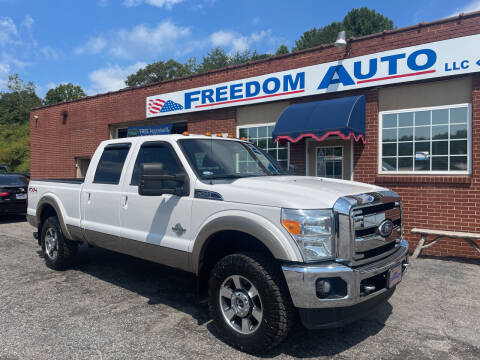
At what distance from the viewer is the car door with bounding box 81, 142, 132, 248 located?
15.3 ft

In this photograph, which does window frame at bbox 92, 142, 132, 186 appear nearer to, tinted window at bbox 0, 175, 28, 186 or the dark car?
the dark car

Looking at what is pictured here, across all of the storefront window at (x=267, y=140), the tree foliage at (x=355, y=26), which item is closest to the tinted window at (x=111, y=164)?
the storefront window at (x=267, y=140)

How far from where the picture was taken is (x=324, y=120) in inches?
306

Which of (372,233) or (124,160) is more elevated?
(124,160)

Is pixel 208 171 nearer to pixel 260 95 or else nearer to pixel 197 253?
pixel 197 253

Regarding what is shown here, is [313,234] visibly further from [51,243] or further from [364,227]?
[51,243]

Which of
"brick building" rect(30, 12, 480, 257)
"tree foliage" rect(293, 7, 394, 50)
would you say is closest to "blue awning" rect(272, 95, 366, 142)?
"brick building" rect(30, 12, 480, 257)

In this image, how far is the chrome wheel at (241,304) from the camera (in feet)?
10.8

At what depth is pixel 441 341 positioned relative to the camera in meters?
3.62

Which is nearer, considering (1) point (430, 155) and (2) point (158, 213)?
(2) point (158, 213)

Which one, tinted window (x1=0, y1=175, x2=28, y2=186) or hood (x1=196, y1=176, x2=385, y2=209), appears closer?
hood (x1=196, y1=176, x2=385, y2=209)

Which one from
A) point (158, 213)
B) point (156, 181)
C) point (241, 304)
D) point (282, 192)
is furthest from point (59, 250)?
point (282, 192)

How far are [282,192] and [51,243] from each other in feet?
14.4

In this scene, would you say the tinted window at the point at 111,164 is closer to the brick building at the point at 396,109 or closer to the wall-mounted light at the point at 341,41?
the brick building at the point at 396,109
